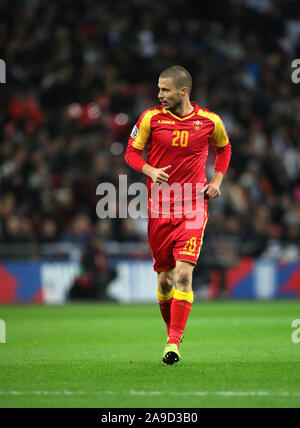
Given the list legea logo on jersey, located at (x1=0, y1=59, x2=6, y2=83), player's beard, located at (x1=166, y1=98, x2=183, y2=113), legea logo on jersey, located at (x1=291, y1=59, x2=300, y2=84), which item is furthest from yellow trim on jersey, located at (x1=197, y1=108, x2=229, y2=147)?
legea logo on jersey, located at (x1=291, y1=59, x2=300, y2=84)

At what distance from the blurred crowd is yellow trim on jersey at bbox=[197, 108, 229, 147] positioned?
9484mm

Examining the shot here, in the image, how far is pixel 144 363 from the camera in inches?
298

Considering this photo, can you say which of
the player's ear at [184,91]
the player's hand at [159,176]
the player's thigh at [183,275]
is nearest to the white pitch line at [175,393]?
the player's thigh at [183,275]

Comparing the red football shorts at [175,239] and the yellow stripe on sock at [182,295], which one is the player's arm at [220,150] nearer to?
the red football shorts at [175,239]

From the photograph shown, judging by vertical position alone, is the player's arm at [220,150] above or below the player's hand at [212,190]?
above

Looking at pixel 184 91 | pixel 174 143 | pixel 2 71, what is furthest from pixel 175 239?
pixel 2 71

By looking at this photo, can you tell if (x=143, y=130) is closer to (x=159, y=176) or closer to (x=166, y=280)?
(x=159, y=176)

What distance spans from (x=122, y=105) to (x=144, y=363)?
13.0 m

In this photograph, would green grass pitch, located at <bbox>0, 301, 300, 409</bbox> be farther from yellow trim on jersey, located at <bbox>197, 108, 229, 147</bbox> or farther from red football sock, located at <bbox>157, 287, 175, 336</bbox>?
yellow trim on jersey, located at <bbox>197, 108, 229, 147</bbox>

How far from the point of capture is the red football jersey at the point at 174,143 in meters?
8.06

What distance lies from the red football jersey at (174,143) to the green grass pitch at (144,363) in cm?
165

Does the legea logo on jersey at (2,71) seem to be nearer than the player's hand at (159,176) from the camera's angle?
No

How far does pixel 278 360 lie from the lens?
25.4 ft

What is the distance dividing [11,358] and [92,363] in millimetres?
923
